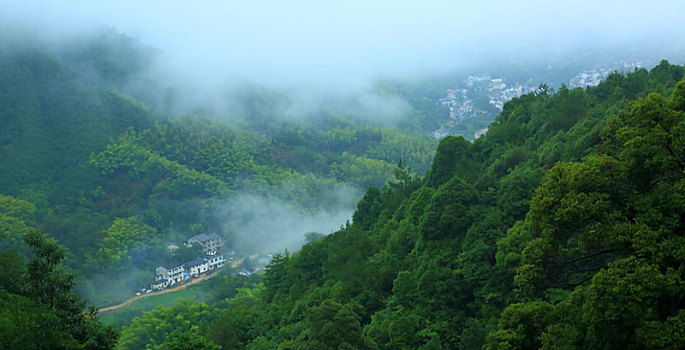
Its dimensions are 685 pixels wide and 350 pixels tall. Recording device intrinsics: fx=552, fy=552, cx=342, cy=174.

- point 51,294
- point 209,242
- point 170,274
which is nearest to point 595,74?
point 209,242

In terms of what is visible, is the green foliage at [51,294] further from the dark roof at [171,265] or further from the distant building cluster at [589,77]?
the distant building cluster at [589,77]

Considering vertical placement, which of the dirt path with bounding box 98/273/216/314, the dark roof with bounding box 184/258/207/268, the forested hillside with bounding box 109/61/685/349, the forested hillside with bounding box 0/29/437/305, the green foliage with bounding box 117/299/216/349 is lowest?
the forested hillside with bounding box 109/61/685/349

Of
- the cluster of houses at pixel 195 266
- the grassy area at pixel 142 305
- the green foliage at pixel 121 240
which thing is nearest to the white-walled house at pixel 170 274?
the cluster of houses at pixel 195 266

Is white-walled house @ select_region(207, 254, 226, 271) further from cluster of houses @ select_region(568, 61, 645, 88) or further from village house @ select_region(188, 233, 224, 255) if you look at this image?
cluster of houses @ select_region(568, 61, 645, 88)

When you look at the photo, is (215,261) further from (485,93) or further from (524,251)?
(485,93)

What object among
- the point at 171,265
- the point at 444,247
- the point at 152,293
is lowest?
the point at 444,247

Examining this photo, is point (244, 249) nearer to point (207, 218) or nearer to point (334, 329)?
point (207, 218)

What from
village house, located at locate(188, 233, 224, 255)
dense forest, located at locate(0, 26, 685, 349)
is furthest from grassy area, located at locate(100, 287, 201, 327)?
village house, located at locate(188, 233, 224, 255)
